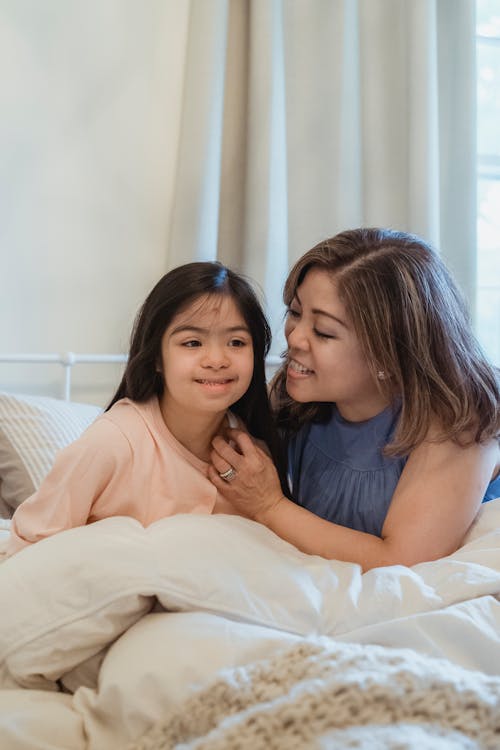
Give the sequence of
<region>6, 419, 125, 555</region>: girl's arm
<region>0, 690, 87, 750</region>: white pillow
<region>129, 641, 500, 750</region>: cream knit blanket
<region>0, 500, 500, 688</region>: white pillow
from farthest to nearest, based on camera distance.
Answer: <region>6, 419, 125, 555</region>: girl's arm → <region>0, 500, 500, 688</region>: white pillow → <region>0, 690, 87, 750</region>: white pillow → <region>129, 641, 500, 750</region>: cream knit blanket

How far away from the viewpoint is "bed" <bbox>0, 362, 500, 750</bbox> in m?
0.73

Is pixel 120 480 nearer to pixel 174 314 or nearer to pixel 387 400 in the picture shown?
pixel 174 314

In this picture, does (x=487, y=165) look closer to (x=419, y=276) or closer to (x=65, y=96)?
(x=65, y=96)

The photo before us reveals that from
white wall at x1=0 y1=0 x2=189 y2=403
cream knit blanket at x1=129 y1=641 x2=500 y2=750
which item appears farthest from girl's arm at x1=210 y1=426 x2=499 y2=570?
white wall at x1=0 y1=0 x2=189 y2=403

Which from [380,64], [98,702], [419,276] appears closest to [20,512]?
[98,702]

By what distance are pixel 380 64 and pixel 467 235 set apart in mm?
538

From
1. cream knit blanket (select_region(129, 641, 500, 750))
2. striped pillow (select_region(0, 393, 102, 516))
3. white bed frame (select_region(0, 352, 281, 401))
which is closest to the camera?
cream knit blanket (select_region(129, 641, 500, 750))

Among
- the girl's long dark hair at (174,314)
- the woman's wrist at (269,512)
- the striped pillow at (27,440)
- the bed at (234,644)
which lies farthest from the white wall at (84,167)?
the bed at (234,644)

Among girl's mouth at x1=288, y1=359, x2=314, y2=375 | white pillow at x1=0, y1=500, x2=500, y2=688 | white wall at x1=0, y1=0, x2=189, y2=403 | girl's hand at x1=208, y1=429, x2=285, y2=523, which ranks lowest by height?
white pillow at x1=0, y1=500, x2=500, y2=688

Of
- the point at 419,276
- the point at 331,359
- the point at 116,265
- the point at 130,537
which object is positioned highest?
the point at 116,265

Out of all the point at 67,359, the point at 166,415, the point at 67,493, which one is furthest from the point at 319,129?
the point at 67,493

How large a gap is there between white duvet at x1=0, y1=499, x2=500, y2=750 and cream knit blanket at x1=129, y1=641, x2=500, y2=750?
49 millimetres

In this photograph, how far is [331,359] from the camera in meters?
1.42

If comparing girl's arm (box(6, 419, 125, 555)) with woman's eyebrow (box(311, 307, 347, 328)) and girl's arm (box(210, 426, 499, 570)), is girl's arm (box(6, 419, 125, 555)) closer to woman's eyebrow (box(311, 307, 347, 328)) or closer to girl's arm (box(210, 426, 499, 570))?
girl's arm (box(210, 426, 499, 570))
